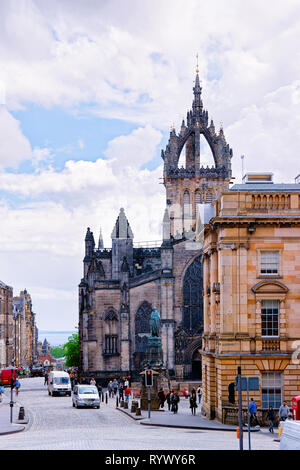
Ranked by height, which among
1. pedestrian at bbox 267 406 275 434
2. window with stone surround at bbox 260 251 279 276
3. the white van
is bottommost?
the white van

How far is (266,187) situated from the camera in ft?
127

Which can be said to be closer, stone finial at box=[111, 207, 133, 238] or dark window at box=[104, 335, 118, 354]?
dark window at box=[104, 335, 118, 354]

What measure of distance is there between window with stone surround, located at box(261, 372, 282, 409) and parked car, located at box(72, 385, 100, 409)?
15.4m

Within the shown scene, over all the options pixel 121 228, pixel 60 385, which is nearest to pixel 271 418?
pixel 60 385

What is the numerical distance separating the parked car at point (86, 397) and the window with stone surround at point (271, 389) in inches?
605

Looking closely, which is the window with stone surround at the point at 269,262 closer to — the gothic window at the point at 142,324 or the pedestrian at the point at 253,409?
the pedestrian at the point at 253,409

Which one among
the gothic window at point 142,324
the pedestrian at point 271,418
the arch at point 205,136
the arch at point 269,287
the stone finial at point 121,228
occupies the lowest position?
the pedestrian at point 271,418

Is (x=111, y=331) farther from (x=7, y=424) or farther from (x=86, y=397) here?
(x=7, y=424)

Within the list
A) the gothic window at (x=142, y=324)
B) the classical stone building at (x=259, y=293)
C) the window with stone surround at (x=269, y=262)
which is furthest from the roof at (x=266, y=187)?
the gothic window at (x=142, y=324)

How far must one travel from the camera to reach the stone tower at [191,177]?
3777 inches

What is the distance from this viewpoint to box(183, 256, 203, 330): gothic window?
78750mm

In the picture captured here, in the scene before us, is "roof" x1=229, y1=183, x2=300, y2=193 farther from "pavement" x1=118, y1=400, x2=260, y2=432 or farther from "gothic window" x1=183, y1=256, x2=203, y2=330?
"gothic window" x1=183, y1=256, x2=203, y2=330

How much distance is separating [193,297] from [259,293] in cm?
4322

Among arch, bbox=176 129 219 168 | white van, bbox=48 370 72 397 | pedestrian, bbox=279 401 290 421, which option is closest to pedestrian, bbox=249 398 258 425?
pedestrian, bbox=279 401 290 421
